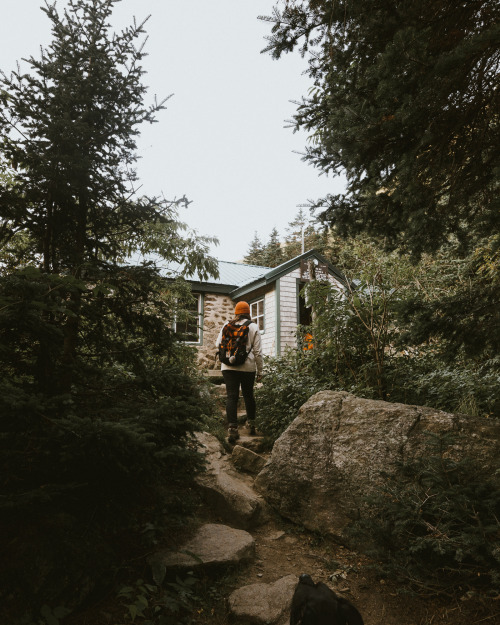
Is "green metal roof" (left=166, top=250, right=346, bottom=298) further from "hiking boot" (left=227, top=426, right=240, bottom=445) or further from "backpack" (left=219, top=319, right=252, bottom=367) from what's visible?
"hiking boot" (left=227, top=426, right=240, bottom=445)

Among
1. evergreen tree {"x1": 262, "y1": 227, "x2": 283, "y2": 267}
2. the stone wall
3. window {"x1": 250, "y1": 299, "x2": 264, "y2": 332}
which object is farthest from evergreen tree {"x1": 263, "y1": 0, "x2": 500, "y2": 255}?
evergreen tree {"x1": 262, "y1": 227, "x2": 283, "y2": 267}

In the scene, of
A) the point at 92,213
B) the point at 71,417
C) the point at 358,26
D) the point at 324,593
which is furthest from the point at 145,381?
the point at 358,26

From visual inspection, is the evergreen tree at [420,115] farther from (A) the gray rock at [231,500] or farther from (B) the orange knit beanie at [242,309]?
(B) the orange knit beanie at [242,309]

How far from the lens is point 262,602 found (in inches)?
90.7

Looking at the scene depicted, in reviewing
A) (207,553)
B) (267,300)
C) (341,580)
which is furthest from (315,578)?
(267,300)

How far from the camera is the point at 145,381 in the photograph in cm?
283

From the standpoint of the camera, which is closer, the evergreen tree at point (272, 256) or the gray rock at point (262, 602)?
the gray rock at point (262, 602)

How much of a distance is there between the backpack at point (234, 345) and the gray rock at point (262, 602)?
10.3 feet

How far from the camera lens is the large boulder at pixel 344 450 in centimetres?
316

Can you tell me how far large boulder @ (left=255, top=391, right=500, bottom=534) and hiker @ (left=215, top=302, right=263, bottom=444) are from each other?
5.01 ft

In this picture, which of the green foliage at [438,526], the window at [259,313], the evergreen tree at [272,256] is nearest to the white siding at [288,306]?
the window at [259,313]

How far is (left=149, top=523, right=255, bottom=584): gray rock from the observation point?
7.99 ft

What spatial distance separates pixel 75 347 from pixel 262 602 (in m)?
2.26

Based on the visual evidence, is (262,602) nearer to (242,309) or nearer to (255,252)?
(242,309)
